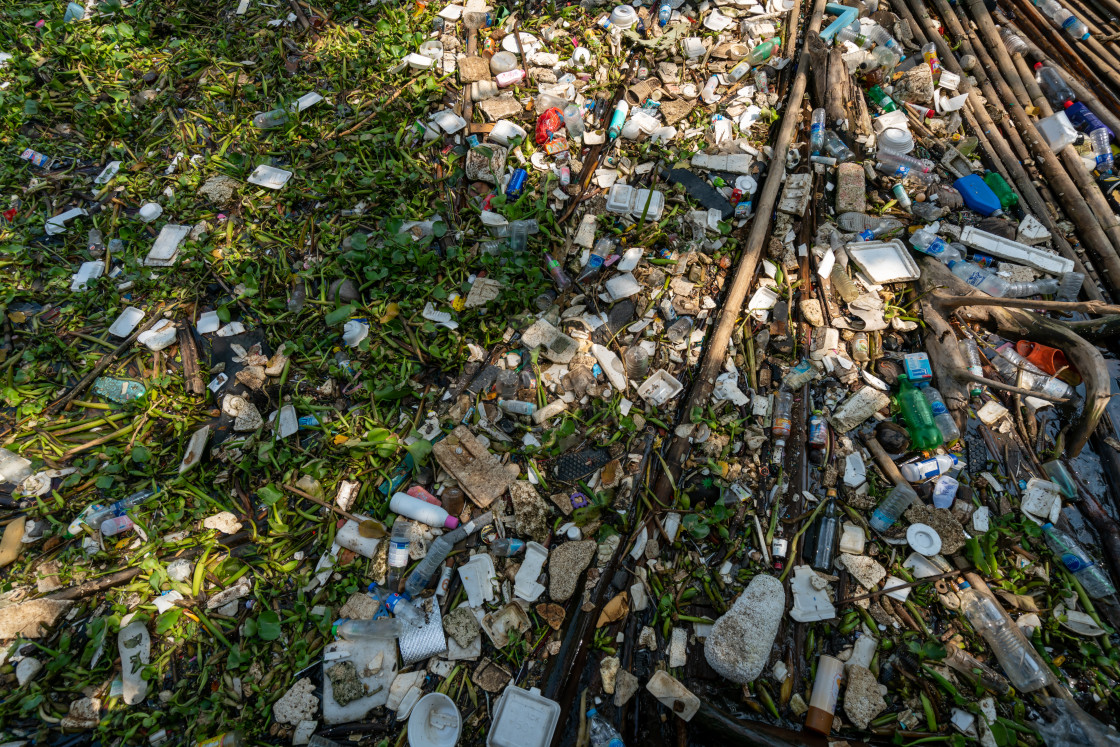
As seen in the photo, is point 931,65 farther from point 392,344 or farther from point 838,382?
point 392,344

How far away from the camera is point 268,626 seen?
2.04 meters

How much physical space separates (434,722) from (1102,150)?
4572mm

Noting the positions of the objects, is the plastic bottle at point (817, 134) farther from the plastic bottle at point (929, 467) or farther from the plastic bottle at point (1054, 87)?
the plastic bottle at point (929, 467)

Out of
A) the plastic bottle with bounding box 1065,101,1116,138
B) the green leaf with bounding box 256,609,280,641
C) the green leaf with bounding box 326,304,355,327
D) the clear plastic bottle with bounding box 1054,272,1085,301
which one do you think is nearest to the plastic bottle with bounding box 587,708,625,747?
the green leaf with bounding box 256,609,280,641

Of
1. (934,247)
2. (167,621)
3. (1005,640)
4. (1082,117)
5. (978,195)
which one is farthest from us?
(1082,117)

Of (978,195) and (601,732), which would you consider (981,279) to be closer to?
(978,195)

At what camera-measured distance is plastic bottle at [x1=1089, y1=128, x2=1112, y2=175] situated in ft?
10.0

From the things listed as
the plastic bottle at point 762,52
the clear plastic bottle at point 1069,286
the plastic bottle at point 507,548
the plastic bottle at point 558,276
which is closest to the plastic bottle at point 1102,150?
the clear plastic bottle at point 1069,286

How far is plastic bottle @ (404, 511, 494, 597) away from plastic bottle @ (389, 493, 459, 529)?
5 centimetres

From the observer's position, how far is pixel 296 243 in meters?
2.98

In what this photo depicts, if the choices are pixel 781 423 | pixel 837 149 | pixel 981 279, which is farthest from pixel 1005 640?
pixel 837 149

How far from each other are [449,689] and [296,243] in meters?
2.41

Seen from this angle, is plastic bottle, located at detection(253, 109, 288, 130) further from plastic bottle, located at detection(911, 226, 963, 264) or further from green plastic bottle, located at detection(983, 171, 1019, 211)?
green plastic bottle, located at detection(983, 171, 1019, 211)

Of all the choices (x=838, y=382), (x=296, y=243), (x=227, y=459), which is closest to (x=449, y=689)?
(x=227, y=459)
